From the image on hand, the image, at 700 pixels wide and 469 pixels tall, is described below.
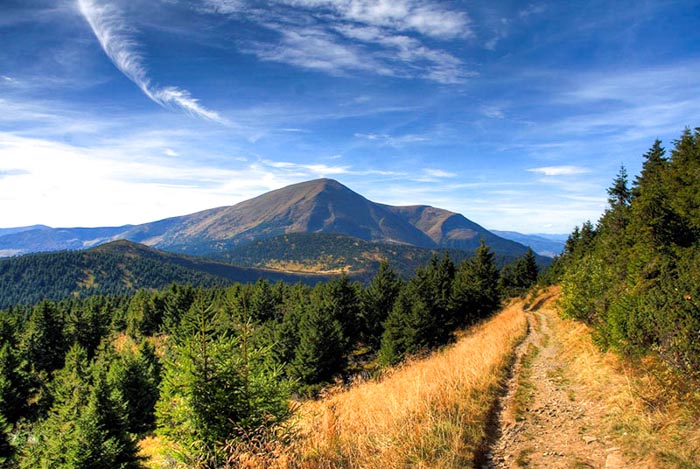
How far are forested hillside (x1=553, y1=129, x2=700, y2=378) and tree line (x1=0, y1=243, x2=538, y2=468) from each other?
402 inches

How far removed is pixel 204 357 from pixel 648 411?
9994 millimetres

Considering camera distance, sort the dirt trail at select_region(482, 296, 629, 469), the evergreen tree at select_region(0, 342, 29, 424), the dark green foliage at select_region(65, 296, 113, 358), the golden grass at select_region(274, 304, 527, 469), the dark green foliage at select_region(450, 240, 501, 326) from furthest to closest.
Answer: the dark green foliage at select_region(65, 296, 113, 358)
the dark green foliage at select_region(450, 240, 501, 326)
the evergreen tree at select_region(0, 342, 29, 424)
the dirt trail at select_region(482, 296, 629, 469)
the golden grass at select_region(274, 304, 527, 469)

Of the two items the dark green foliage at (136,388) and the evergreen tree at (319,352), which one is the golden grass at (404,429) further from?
the dark green foliage at (136,388)

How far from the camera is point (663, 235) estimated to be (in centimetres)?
2016

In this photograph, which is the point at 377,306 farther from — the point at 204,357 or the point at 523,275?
the point at 204,357

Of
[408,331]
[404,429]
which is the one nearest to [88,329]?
[408,331]

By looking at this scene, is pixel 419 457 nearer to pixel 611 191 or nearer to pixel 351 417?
pixel 351 417

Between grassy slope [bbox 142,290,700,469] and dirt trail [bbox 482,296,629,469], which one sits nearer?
grassy slope [bbox 142,290,700,469]

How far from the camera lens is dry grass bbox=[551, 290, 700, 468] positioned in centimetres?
612

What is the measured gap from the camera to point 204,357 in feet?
23.3

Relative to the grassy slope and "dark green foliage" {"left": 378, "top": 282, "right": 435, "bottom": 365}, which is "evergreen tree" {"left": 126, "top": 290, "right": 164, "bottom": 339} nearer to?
"dark green foliage" {"left": 378, "top": 282, "right": 435, "bottom": 365}

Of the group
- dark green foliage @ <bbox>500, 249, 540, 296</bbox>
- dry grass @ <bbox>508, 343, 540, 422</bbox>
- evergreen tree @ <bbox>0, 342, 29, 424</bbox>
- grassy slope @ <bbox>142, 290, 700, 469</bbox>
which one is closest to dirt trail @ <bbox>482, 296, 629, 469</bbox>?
dry grass @ <bbox>508, 343, 540, 422</bbox>

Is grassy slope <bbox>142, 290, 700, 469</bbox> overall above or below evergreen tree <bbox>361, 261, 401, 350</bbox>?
above

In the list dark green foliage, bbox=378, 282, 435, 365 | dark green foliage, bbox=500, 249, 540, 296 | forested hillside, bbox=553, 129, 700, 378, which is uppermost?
forested hillside, bbox=553, 129, 700, 378
